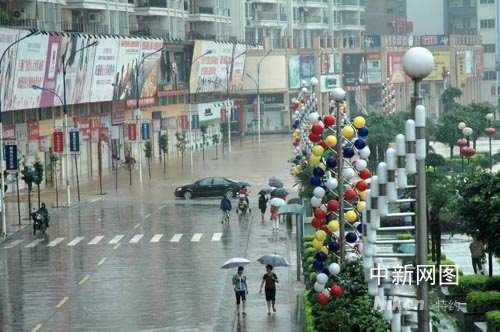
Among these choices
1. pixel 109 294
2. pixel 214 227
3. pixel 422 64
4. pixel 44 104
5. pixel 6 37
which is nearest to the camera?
pixel 422 64

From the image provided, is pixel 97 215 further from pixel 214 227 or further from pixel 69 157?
pixel 69 157

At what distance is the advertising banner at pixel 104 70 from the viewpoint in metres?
101

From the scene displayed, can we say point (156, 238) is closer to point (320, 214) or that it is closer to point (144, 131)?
point (320, 214)

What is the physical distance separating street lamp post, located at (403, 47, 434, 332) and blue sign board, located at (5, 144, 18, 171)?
161 ft

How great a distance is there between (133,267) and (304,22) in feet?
418

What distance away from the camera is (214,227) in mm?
66250

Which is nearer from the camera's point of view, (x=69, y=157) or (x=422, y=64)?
(x=422, y=64)

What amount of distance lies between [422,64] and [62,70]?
71.7 meters

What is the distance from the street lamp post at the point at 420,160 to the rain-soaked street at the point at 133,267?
17.0 meters

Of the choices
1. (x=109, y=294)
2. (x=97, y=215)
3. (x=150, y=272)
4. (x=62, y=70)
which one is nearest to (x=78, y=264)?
(x=150, y=272)

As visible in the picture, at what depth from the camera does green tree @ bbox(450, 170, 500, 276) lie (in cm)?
3750

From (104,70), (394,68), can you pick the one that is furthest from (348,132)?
(394,68)

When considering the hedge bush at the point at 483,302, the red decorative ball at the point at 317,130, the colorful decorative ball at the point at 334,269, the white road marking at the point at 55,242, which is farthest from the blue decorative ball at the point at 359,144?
the white road marking at the point at 55,242

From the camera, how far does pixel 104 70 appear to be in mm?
102688
